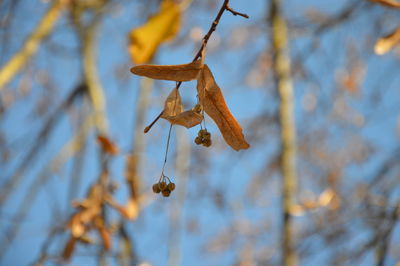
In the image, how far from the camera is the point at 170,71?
0.60 m

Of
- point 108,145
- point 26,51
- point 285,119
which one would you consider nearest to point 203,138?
point 108,145

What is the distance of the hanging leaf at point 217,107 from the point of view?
62 centimetres

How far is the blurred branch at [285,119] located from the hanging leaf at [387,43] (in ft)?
4.46

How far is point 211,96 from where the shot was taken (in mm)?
621

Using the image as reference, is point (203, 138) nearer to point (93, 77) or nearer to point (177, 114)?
point (177, 114)

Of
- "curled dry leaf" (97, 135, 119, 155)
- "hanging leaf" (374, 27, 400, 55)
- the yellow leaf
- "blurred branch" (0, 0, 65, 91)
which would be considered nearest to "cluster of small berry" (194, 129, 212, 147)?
the yellow leaf

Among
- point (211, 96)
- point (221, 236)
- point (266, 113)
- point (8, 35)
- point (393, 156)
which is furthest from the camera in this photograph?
point (221, 236)

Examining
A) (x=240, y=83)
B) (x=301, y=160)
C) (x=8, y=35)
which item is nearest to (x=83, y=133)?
(x=8, y=35)

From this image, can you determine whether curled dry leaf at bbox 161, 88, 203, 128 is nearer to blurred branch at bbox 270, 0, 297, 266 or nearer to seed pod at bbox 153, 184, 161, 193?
seed pod at bbox 153, 184, 161, 193

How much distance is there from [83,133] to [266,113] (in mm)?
1394

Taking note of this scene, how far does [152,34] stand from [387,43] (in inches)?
22.6

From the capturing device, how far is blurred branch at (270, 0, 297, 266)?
2.22 m

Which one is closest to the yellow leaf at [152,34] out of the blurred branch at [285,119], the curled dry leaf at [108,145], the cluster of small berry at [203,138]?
the cluster of small berry at [203,138]

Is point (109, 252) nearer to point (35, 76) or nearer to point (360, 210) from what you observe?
point (360, 210)
